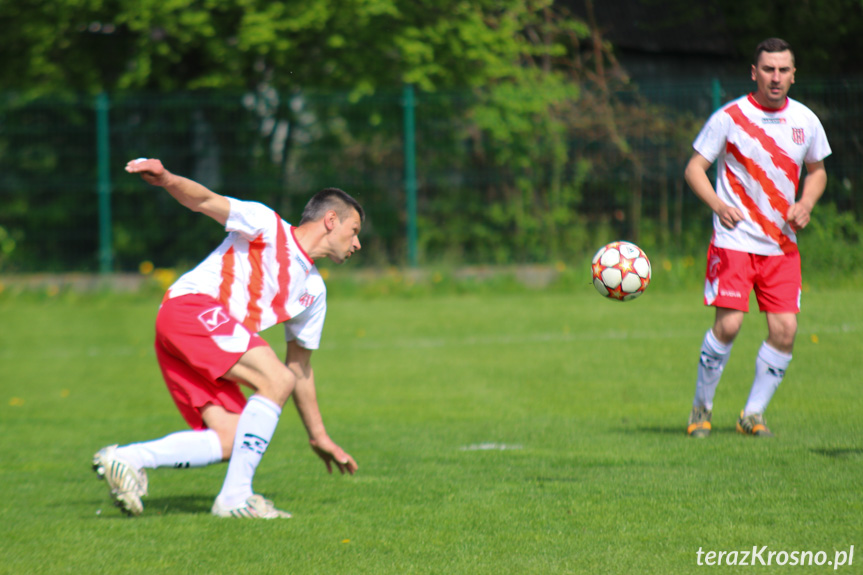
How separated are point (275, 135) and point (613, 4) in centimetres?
1049

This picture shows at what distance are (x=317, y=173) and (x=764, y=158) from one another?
1045 centimetres

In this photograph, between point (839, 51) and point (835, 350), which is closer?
point (835, 350)

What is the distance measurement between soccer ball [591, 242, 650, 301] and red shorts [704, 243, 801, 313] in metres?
0.46

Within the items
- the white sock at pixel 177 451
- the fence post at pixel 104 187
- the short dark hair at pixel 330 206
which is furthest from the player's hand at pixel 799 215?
the fence post at pixel 104 187

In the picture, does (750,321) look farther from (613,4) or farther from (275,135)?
(613,4)

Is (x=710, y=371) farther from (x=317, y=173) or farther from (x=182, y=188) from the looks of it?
(x=317, y=173)

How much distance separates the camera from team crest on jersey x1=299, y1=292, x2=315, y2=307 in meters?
4.64

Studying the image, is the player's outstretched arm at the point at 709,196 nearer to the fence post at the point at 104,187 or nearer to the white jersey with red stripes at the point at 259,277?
the white jersey with red stripes at the point at 259,277

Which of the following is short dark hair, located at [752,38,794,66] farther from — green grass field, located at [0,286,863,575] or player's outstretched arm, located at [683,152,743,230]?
green grass field, located at [0,286,863,575]

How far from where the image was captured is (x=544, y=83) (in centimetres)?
1590

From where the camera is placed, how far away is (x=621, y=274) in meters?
5.74

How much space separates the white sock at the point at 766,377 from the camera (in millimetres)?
5980

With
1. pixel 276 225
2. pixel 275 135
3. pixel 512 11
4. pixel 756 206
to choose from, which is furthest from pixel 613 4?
pixel 276 225

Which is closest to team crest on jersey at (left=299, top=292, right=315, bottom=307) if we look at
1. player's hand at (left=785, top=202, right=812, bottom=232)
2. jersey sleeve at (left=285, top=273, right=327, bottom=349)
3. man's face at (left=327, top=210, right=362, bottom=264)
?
jersey sleeve at (left=285, top=273, right=327, bottom=349)
